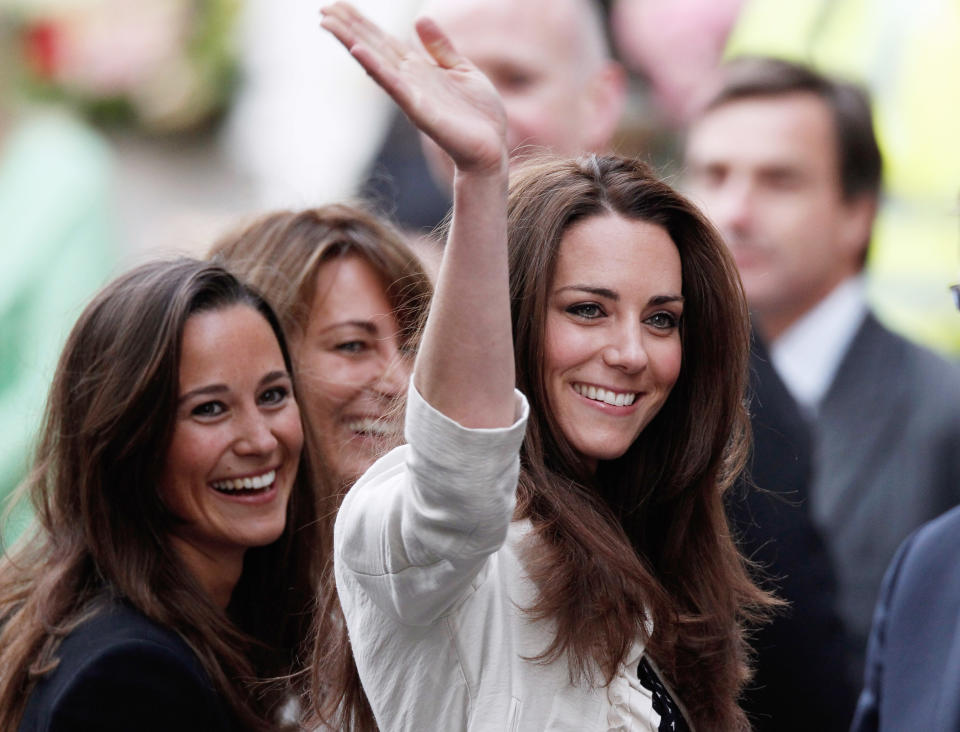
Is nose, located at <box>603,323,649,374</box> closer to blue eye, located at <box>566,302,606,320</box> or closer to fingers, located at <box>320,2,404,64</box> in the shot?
blue eye, located at <box>566,302,606,320</box>

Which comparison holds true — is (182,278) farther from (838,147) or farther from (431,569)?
(838,147)

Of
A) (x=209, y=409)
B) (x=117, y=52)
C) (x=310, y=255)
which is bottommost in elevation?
(x=209, y=409)

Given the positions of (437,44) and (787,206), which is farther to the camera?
(787,206)

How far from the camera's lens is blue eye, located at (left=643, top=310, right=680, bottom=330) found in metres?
2.40

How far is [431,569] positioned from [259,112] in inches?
226

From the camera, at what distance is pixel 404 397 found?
2473 millimetres

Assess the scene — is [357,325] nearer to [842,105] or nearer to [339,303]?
[339,303]

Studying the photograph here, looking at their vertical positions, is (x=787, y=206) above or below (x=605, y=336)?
above

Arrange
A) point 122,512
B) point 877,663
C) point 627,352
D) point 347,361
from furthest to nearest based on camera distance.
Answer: point 347,361 < point 122,512 < point 877,663 < point 627,352

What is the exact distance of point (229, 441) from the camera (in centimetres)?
295

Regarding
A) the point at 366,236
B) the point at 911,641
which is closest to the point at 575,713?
the point at 911,641

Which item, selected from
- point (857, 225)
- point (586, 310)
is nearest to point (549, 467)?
point (586, 310)

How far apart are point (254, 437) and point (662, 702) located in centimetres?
109

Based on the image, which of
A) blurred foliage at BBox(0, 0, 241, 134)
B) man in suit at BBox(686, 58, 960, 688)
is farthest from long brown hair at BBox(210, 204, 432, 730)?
blurred foliage at BBox(0, 0, 241, 134)
